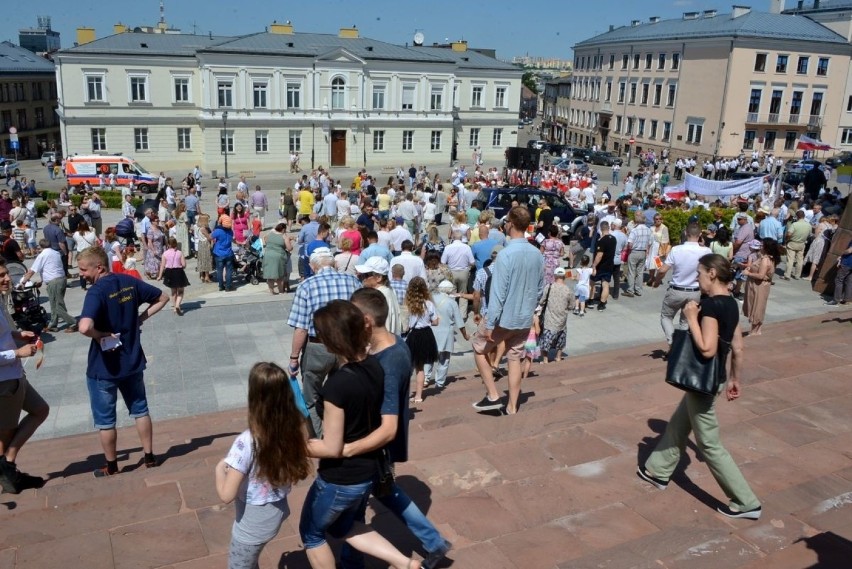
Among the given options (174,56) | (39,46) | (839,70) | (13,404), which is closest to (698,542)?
(13,404)

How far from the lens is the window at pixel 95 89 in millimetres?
40875

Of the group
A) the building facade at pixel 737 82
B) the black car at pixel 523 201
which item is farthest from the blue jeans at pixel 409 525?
the building facade at pixel 737 82

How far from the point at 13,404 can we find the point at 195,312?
26.0 feet

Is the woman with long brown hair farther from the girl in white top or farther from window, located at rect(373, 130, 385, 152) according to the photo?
window, located at rect(373, 130, 385, 152)

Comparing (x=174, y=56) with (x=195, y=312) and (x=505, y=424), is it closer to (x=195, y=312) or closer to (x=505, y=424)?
(x=195, y=312)

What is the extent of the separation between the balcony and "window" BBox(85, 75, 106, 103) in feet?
143

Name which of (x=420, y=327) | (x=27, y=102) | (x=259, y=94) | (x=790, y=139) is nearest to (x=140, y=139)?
(x=259, y=94)

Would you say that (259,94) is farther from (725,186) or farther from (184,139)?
(725,186)

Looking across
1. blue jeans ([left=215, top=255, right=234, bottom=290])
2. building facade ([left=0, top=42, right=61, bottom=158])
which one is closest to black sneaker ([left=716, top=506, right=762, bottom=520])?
blue jeans ([left=215, top=255, right=234, bottom=290])

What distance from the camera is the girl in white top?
3.41 meters

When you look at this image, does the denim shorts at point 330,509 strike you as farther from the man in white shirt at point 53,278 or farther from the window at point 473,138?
the window at point 473,138

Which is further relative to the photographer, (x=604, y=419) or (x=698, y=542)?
(x=604, y=419)

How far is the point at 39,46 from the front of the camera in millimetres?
86500

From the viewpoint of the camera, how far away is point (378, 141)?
155 ft
